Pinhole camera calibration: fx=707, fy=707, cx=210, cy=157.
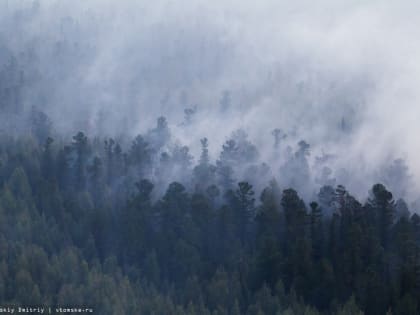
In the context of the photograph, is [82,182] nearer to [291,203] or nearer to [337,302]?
[291,203]

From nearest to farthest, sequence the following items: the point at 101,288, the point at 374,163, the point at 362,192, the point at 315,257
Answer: the point at 101,288
the point at 315,257
the point at 362,192
the point at 374,163

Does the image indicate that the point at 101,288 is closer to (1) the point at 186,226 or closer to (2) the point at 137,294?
(2) the point at 137,294

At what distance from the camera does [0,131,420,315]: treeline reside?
9812 cm

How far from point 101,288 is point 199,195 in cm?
3365

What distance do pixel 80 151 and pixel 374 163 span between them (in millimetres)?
68693

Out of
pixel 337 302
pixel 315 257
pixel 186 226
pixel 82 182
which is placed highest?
pixel 82 182

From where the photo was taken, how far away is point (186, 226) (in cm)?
11925

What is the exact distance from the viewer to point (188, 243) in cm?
11769

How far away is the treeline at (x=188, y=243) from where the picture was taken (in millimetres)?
98125

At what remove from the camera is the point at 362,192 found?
147500mm

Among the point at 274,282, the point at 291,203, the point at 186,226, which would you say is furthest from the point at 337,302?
the point at 186,226

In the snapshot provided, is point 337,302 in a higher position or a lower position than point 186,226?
lower

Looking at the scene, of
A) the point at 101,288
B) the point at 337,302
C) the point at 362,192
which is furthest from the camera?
the point at 362,192

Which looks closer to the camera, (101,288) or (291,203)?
(101,288)
